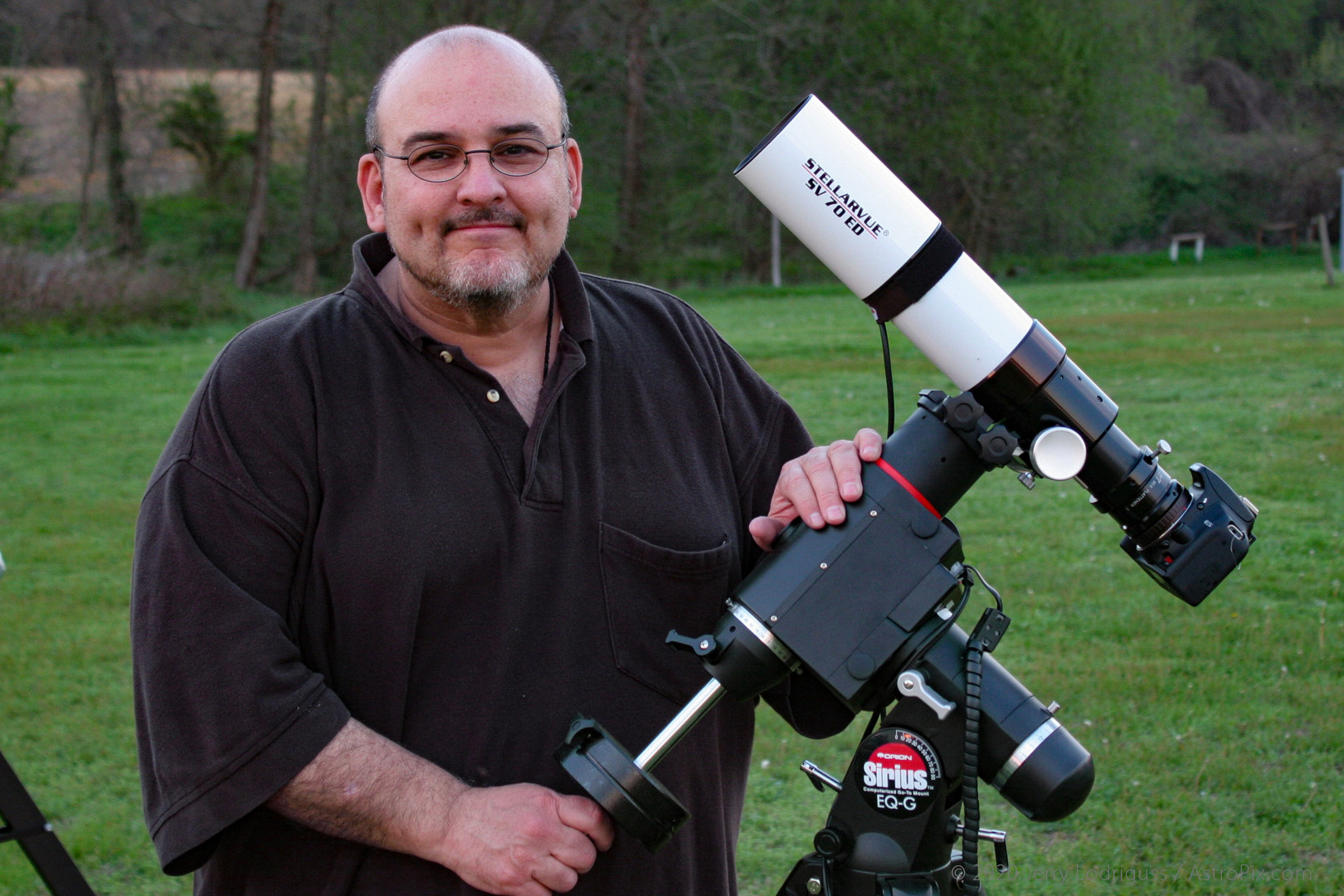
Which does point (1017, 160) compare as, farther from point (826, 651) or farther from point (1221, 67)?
point (826, 651)

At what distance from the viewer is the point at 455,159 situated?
2.38m

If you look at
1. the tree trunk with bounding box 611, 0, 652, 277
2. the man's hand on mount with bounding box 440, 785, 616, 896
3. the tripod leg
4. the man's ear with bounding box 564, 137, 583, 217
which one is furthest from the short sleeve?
the tree trunk with bounding box 611, 0, 652, 277

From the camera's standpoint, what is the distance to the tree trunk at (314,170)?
1054 inches

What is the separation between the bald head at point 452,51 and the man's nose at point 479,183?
214 millimetres

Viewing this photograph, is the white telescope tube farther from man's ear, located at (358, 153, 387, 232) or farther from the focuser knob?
man's ear, located at (358, 153, 387, 232)

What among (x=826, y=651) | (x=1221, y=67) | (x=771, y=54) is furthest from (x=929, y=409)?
(x=1221, y=67)

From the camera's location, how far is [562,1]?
88.2 feet

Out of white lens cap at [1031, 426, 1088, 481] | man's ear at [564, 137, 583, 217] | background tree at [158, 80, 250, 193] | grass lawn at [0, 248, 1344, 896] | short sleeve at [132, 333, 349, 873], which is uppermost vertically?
man's ear at [564, 137, 583, 217]

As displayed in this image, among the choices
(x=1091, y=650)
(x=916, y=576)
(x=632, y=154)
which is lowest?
(x=632, y=154)

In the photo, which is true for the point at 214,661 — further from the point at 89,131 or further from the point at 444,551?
the point at 89,131

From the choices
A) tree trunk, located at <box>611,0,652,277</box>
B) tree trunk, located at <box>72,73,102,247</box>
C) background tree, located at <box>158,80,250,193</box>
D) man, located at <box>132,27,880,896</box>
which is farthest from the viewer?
background tree, located at <box>158,80,250,193</box>

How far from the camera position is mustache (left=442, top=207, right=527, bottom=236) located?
7.80 ft

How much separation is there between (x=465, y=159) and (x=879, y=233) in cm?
82

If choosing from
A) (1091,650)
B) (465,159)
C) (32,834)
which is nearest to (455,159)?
(465,159)
